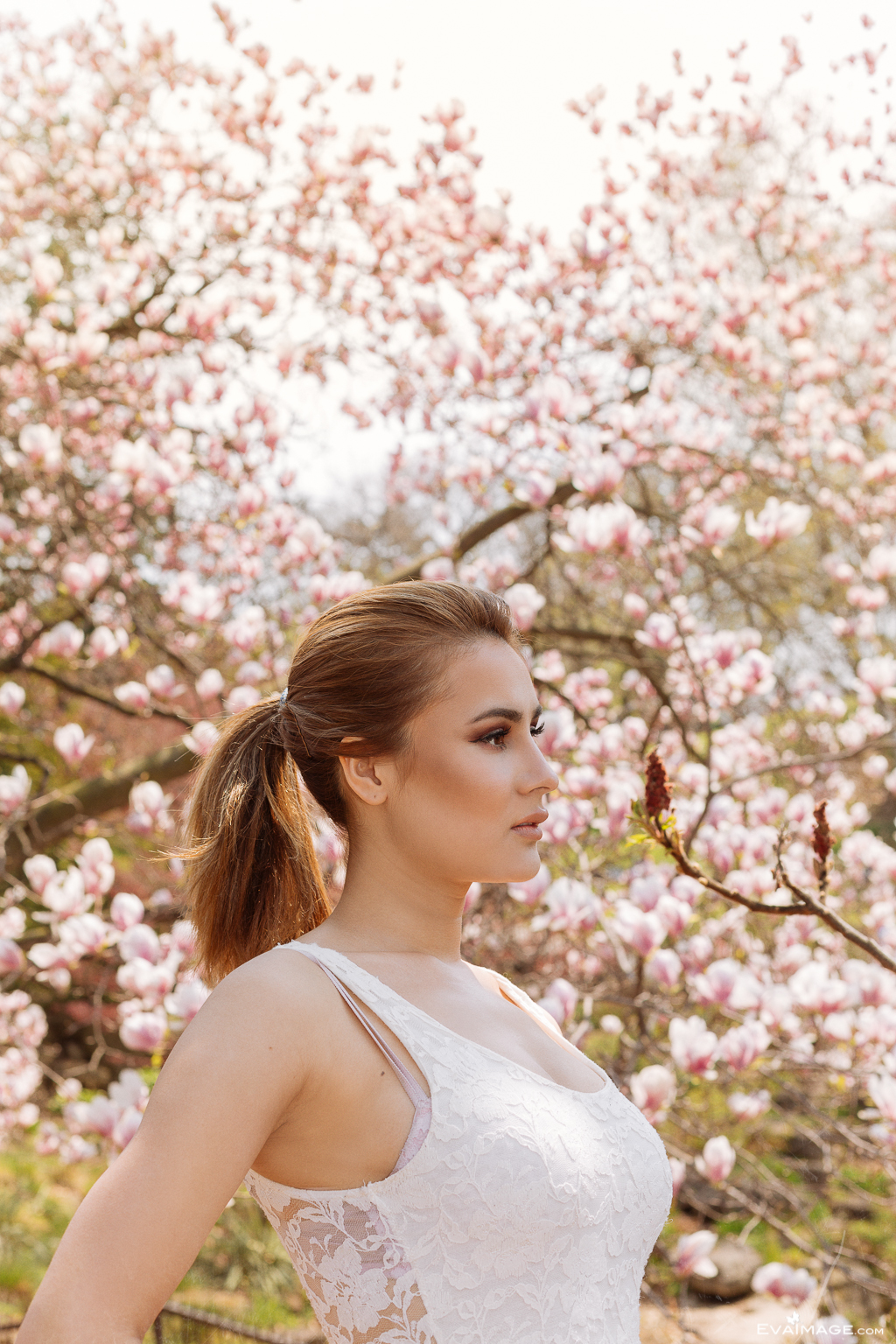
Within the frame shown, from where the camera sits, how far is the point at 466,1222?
1215 millimetres

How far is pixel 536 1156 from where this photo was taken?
1.25 meters

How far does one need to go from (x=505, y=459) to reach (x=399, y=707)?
339 centimetres

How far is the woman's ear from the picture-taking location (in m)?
1.49

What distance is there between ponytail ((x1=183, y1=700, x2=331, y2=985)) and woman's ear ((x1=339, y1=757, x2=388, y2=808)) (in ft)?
0.53

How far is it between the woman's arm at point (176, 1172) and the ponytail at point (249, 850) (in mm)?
408

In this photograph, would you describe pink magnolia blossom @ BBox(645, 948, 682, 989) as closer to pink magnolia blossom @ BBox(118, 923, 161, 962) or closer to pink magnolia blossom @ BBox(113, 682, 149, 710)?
pink magnolia blossom @ BBox(118, 923, 161, 962)

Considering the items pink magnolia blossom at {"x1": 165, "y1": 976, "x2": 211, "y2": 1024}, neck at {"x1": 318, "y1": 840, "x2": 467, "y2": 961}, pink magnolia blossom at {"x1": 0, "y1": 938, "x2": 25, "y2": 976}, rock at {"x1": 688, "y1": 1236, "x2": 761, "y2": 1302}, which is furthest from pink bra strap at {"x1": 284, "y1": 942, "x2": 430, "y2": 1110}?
rock at {"x1": 688, "y1": 1236, "x2": 761, "y2": 1302}

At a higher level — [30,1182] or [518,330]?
[518,330]

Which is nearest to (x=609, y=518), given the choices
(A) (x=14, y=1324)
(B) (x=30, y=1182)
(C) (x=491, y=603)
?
(C) (x=491, y=603)

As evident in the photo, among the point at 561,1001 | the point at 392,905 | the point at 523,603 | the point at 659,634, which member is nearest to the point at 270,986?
the point at 392,905

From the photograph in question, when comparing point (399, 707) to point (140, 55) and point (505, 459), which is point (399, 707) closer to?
point (505, 459)

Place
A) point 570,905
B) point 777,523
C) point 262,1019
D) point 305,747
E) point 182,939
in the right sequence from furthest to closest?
1. point 182,939
2. point 777,523
3. point 570,905
4. point 305,747
5. point 262,1019

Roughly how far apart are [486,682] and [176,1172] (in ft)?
2.39

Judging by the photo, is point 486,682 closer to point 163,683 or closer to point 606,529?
point 606,529
